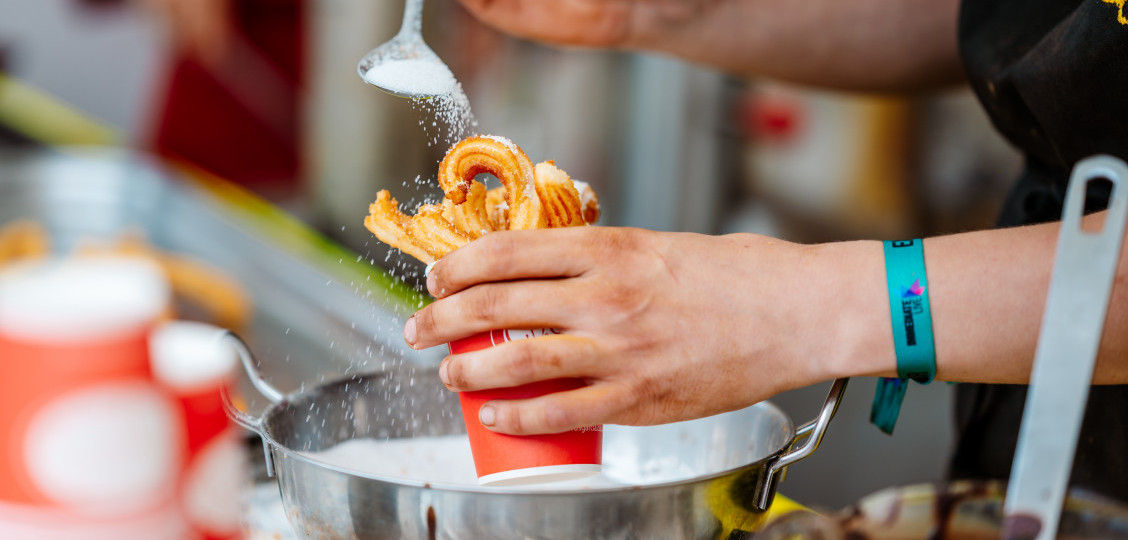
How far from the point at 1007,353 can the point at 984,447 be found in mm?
582

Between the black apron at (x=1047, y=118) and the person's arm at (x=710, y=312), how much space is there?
30cm

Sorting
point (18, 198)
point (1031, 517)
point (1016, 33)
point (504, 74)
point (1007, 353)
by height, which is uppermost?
point (504, 74)

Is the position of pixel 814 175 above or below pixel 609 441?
above

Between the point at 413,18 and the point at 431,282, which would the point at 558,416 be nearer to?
the point at 431,282

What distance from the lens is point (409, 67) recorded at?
87 centimetres

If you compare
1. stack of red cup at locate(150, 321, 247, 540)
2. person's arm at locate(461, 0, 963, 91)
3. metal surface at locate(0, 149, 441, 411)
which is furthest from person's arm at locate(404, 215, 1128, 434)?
person's arm at locate(461, 0, 963, 91)

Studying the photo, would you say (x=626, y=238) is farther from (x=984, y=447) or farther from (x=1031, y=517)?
(x=984, y=447)

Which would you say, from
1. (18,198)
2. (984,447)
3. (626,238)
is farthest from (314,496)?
(18,198)

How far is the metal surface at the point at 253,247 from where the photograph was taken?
1.43 meters

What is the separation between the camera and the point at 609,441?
95cm

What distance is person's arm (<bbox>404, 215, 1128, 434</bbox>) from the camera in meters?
0.66

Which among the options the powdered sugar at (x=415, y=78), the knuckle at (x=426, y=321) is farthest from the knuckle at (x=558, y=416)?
the powdered sugar at (x=415, y=78)

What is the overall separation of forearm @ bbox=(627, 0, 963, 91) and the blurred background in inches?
66.2

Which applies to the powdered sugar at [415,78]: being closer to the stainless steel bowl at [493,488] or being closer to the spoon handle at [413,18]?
the spoon handle at [413,18]
